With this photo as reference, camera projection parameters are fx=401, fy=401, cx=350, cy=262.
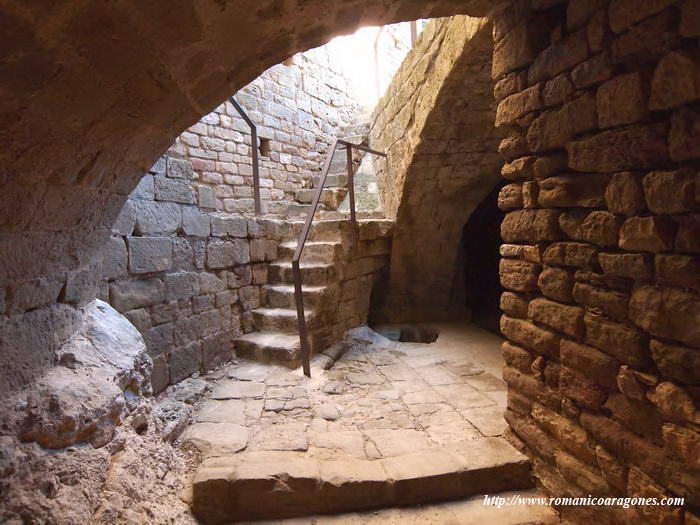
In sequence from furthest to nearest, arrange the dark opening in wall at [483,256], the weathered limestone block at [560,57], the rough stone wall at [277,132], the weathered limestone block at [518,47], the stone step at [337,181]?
the dark opening in wall at [483,256] → the stone step at [337,181] → the rough stone wall at [277,132] → the weathered limestone block at [518,47] → the weathered limestone block at [560,57]

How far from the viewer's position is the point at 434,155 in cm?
415

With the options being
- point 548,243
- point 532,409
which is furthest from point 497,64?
point 532,409

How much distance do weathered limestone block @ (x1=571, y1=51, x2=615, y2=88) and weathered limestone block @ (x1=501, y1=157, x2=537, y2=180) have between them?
395mm

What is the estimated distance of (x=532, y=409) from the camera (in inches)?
80.0

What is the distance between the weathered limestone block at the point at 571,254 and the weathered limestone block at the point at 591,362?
0.35 meters

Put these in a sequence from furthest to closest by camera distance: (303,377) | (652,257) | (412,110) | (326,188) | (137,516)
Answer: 1. (326,188)
2. (412,110)
3. (303,377)
4. (137,516)
5. (652,257)

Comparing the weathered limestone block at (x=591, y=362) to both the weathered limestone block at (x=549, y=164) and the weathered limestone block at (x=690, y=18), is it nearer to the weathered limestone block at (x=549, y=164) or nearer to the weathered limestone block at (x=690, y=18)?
the weathered limestone block at (x=549, y=164)

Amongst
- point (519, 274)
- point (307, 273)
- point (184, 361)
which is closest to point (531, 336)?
point (519, 274)

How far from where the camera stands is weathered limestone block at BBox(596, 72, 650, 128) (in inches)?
54.2

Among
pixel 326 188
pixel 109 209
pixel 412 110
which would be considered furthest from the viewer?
pixel 326 188

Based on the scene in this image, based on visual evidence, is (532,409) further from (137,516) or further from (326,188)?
(326,188)

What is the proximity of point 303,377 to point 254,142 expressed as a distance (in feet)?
8.35

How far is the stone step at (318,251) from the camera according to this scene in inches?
159

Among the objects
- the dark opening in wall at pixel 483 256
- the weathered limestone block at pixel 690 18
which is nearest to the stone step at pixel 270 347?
the weathered limestone block at pixel 690 18
